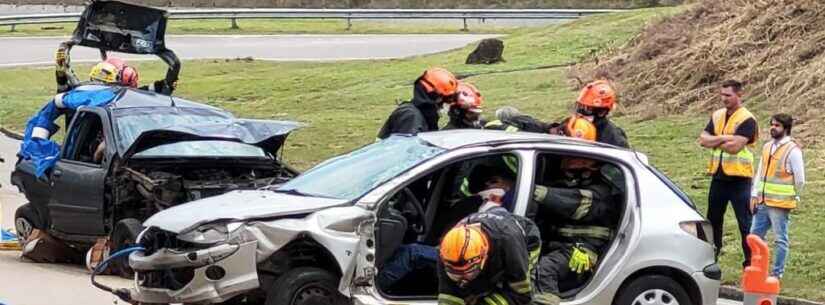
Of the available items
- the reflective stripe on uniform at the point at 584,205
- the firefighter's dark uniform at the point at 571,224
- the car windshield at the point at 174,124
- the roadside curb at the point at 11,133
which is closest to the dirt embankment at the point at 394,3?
the roadside curb at the point at 11,133

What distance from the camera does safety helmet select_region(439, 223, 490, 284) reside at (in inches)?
229

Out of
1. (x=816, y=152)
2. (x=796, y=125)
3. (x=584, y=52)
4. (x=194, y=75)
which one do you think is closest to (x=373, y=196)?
(x=816, y=152)

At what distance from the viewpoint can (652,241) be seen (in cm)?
853

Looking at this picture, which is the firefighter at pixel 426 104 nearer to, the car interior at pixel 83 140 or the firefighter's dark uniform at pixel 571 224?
the firefighter's dark uniform at pixel 571 224

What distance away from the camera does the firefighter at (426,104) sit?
10523 mm

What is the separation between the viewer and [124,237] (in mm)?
10500

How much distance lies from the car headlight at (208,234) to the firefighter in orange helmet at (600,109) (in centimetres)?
351

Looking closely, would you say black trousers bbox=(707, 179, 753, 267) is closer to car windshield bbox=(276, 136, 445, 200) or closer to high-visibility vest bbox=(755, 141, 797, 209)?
high-visibility vest bbox=(755, 141, 797, 209)

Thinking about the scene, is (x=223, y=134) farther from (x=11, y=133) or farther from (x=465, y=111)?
(x=11, y=133)

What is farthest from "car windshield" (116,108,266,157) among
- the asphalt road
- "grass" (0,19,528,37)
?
"grass" (0,19,528,37)

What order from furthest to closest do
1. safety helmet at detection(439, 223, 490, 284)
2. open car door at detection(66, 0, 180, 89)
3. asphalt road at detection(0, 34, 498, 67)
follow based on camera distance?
asphalt road at detection(0, 34, 498, 67) → open car door at detection(66, 0, 180, 89) → safety helmet at detection(439, 223, 490, 284)

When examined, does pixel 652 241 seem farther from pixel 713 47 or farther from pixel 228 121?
pixel 713 47

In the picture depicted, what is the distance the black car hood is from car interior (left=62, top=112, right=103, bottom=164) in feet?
3.89

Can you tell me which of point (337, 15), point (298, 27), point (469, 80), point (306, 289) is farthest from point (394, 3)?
point (306, 289)
